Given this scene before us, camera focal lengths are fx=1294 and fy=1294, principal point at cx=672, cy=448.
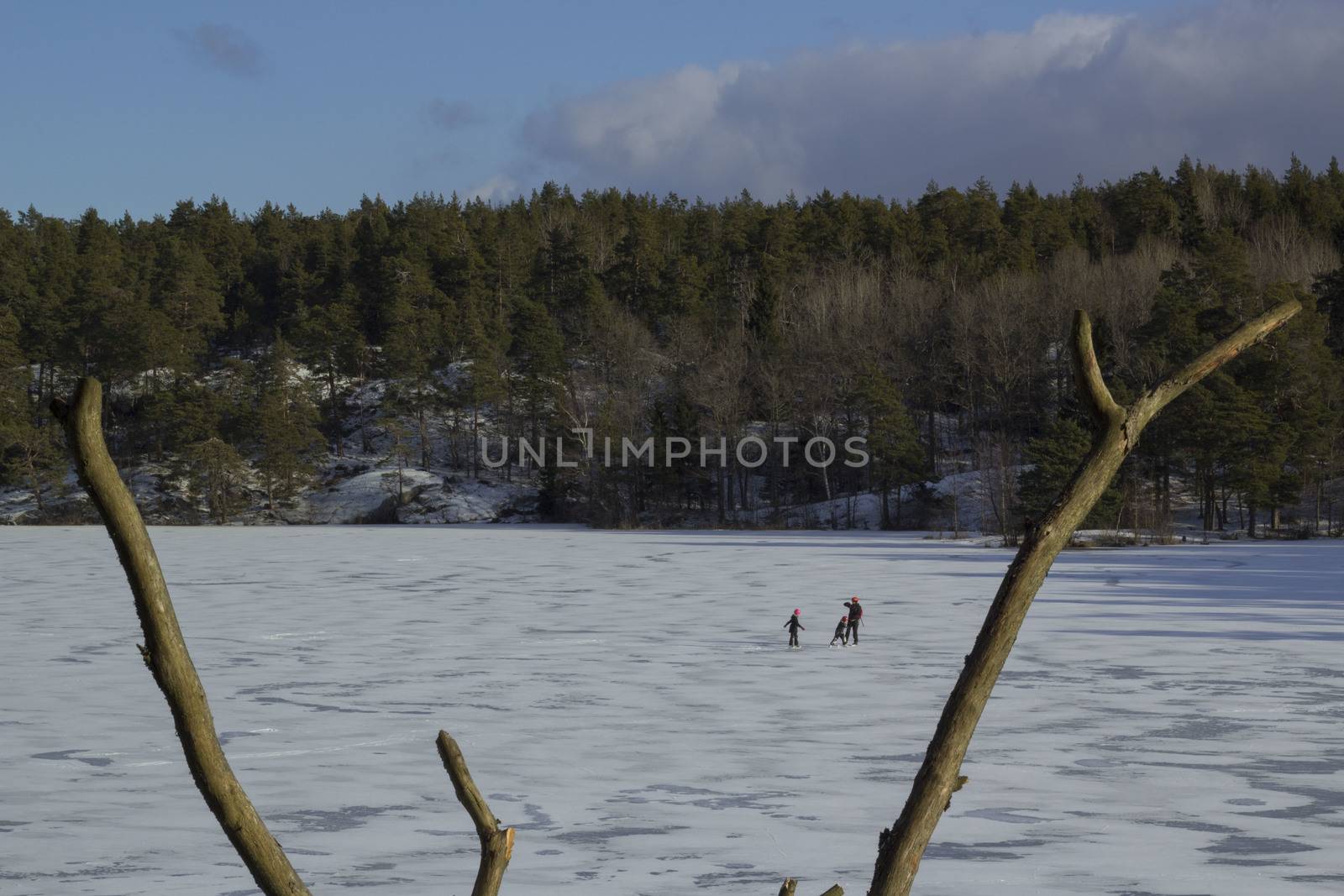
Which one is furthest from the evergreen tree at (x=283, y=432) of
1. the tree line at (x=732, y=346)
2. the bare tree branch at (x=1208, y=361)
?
the bare tree branch at (x=1208, y=361)

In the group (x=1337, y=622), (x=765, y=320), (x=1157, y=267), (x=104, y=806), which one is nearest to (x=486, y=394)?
(x=765, y=320)

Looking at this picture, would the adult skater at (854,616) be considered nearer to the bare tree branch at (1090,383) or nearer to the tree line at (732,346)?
the bare tree branch at (1090,383)

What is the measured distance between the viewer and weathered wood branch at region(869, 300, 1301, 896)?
142cm

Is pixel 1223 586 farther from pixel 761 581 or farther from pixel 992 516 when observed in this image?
pixel 992 516

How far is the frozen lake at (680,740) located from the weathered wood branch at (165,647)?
257 inches

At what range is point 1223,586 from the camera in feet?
86.3

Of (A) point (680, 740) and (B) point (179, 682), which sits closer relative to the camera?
(B) point (179, 682)

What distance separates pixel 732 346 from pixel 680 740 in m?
61.4

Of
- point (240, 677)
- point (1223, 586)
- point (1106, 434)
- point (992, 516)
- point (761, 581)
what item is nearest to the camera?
point (1106, 434)

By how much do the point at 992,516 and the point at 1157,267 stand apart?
2443 cm

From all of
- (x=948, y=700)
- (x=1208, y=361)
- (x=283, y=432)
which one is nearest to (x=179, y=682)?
(x=948, y=700)

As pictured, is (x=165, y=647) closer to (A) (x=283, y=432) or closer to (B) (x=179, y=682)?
(B) (x=179, y=682)

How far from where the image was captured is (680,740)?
12000 millimetres

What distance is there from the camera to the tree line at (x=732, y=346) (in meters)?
53.8
